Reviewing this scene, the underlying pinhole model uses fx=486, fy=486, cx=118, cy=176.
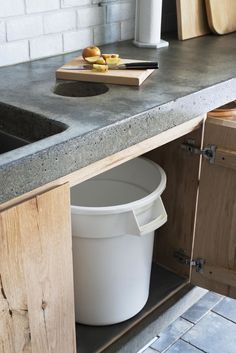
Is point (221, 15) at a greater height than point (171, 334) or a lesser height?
greater

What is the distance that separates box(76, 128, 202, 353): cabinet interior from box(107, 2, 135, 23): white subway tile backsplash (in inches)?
24.1

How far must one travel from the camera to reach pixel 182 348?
174 centimetres

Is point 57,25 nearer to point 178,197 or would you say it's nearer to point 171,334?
point 178,197

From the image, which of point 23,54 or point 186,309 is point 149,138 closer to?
point 23,54

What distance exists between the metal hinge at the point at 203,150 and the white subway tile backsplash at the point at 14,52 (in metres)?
0.64

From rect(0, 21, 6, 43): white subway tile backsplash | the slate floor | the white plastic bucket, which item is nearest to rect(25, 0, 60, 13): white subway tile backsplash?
rect(0, 21, 6, 43): white subway tile backsplash

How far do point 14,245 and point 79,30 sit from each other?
110cm

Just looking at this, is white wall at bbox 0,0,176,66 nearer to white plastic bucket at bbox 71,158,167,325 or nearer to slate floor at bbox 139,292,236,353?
white plastic bucket at bbox 71,158,167,325

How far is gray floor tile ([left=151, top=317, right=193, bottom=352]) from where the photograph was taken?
1.76 meters

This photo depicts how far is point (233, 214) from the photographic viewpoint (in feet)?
5.11

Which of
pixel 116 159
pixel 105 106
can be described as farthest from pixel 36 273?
pixel 105 106

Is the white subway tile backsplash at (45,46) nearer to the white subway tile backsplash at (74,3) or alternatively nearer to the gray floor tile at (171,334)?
the white subway tile backsplash at (74,3)

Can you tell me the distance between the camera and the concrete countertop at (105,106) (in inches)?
39.7

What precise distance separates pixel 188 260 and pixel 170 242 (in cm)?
10
